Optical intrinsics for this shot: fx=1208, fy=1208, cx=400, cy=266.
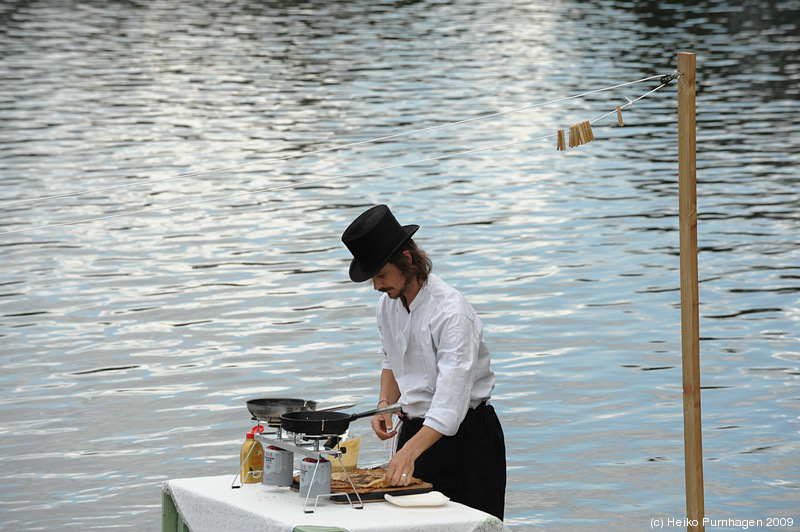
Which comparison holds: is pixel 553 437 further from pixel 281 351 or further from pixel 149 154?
pixel 149 154

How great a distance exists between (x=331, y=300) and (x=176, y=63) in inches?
719

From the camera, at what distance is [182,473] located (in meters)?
7.07

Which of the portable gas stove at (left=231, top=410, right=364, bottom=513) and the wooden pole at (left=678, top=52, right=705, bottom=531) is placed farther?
the wooden pole at (left=678, top=52, right=705, bottom=531)

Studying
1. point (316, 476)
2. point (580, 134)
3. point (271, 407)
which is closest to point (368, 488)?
point (316, 476)

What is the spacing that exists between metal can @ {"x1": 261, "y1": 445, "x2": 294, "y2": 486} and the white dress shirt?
52 centimetres

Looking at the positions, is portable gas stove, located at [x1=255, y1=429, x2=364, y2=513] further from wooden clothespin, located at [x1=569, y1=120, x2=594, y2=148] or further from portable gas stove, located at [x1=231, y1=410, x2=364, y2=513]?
wooden clothespin, located at [x1=569, y1=120, x2=594, y2=148]

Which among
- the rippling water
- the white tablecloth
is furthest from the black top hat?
the rippling water

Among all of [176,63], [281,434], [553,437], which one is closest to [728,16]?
[176,63]

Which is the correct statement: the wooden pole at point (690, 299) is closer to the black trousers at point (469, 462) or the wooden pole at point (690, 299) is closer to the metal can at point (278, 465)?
the black trousers at point (469, 462)

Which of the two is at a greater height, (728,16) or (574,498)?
(574,498)

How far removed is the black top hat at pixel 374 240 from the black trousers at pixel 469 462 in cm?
67

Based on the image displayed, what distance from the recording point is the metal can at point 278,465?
4.31 meters

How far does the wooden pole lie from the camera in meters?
4.64

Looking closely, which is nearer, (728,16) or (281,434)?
(281,434)
